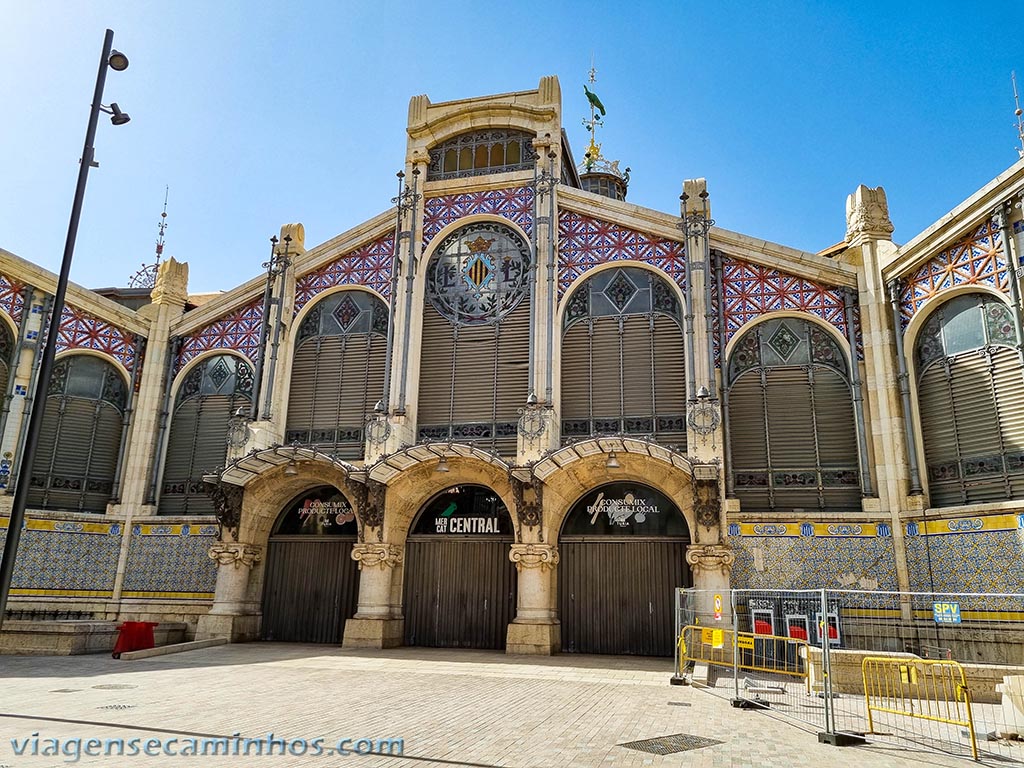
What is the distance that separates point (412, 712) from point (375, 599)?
9.56m

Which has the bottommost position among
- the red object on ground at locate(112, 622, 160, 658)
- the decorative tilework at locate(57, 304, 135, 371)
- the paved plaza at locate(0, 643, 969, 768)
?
the paved plaza at locate(0, 643, 969, 768)

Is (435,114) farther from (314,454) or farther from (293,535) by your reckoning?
(293,535)

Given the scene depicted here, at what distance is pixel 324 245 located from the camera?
77.9ft

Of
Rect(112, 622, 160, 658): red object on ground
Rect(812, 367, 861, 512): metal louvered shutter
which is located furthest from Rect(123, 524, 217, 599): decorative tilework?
Rect(812, 367, 861, 512): metal louvered shutter

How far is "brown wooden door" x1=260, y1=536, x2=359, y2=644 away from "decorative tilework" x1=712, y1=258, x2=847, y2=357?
38.6ft

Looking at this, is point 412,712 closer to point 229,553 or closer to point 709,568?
point 709,568

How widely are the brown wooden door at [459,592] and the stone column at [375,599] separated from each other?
713 mm

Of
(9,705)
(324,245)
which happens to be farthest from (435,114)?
(9,705)

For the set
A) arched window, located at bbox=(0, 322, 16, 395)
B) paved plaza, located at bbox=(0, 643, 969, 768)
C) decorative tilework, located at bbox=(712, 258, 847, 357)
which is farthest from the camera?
arched window, located at bbox=(0, 322, 16, 395)

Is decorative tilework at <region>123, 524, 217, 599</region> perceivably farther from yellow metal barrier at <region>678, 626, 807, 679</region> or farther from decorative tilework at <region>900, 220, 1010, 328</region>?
decorative tilework at <region>900, 220, 1010, 328</region>

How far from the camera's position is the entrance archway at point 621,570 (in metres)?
19.0

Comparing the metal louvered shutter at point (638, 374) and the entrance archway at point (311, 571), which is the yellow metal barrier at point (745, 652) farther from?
the entrance archway at point (311, 571)

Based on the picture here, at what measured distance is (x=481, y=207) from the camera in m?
22.9

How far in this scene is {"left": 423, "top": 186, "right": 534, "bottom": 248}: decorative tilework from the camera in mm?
22453
